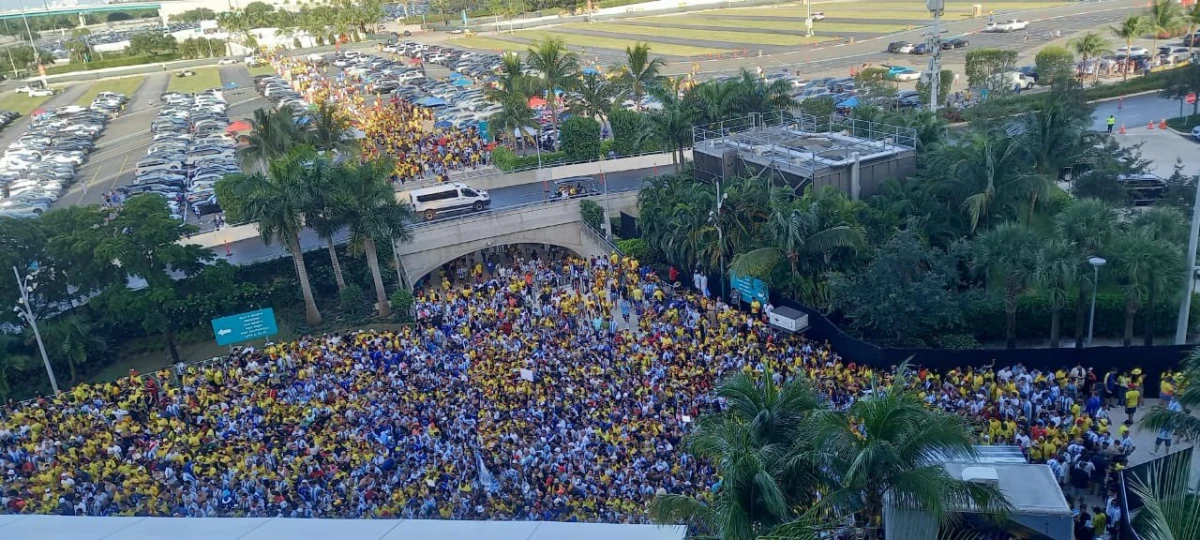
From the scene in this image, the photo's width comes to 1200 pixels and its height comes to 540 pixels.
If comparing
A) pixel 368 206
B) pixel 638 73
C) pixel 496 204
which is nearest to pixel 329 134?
pixel 496 204

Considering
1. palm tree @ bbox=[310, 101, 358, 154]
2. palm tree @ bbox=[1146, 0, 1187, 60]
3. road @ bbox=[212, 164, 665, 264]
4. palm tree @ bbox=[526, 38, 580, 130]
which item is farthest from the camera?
palm tree @ bbox=[1146, 0, 1187, 60]

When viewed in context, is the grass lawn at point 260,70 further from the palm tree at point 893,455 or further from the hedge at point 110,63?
the palm tree at point 893,455

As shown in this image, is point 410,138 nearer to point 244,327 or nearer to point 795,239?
point 244,327

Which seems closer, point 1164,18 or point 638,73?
point 638,73

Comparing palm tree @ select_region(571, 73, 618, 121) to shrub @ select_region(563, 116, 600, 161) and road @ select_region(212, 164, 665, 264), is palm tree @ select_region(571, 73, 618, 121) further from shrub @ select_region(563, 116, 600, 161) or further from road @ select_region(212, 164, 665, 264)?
road @ select_region(212, 164, 665, 264)

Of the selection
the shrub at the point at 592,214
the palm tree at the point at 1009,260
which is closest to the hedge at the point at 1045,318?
the palm tree at the point at 1009,260

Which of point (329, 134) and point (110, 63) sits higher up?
point (110, 63)

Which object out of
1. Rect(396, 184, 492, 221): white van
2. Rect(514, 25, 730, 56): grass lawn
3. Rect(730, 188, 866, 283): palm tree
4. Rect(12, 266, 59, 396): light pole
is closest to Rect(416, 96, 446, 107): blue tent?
Rect(514, 25, 730, 56): grass lawn
